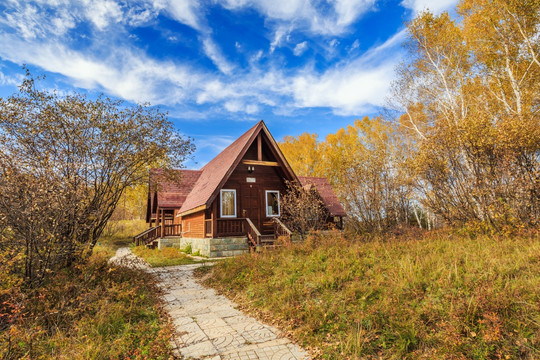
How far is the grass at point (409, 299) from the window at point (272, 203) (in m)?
8.87

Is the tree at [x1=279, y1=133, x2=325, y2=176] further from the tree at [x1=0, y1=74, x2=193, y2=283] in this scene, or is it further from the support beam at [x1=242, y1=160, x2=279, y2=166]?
the tree at [x1=0, y1=74, x2=193, y2=283]

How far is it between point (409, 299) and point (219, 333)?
10.5 ft

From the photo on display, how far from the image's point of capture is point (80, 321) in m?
4.96

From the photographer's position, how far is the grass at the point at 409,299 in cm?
383

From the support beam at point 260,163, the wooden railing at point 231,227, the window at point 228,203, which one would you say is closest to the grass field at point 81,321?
the wooden railing at point 231,227

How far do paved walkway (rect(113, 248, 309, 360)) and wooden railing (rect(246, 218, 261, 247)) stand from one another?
244 inches

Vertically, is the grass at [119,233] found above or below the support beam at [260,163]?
below

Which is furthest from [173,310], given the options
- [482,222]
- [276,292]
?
[482,222]

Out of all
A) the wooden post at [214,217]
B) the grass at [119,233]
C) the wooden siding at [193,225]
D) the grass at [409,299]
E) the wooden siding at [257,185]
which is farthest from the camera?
the grass at [119,233]

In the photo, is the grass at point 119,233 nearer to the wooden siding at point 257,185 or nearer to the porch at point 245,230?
the porch at point 245,230

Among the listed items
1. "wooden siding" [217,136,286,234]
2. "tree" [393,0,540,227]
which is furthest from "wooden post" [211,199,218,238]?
"tree" [393,0,540,227]

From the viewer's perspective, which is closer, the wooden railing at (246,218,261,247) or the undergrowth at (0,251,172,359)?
the undergrowth at (0,251,172,359)

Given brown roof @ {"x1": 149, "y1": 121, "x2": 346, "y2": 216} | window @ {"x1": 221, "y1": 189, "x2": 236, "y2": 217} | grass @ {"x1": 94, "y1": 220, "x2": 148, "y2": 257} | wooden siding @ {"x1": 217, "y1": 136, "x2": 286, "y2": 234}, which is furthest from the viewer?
grass @ {"x1": 94, "y1": 220, "x2": 148, "y2": 257}

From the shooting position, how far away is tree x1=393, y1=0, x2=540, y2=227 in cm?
817
